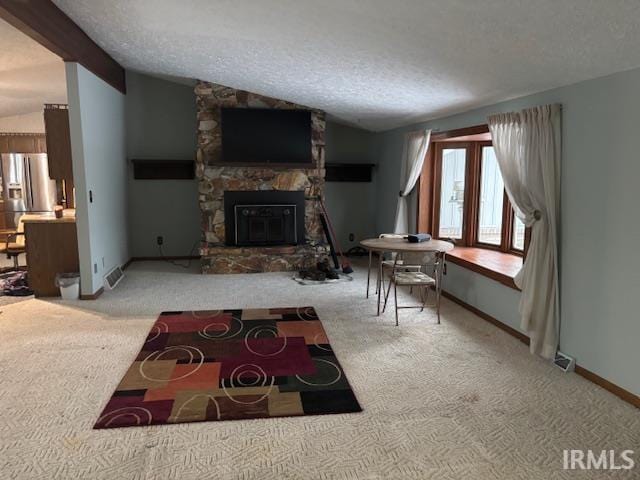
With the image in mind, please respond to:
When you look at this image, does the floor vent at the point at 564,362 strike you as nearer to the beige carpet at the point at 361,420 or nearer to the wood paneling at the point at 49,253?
the beige carpet at the point at 361,420

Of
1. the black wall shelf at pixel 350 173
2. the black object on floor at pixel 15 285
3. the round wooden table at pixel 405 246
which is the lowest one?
the black object on floor at pixel 15 285

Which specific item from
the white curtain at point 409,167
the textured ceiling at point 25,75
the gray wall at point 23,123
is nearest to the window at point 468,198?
the white curtain at point 409,167

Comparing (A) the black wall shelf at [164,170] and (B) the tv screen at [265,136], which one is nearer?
(B) the tv screen at [265,136]

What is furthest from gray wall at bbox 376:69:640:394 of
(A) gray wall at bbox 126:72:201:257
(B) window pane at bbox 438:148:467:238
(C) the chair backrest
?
(A) gray wall at bbox 126:72:201:257

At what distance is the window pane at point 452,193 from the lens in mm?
5387

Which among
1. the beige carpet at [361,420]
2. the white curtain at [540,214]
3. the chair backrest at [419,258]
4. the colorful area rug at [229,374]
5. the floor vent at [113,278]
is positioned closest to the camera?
the beige carpet at [361,420]

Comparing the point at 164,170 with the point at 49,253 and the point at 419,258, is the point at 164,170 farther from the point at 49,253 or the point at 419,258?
the point at 419,258

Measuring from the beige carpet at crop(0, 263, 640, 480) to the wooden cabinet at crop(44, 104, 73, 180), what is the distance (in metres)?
1.68

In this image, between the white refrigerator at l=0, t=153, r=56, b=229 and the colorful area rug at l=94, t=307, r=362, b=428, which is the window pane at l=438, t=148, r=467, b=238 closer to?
the colorful area rug at l=94, t=307, r=362, b=428

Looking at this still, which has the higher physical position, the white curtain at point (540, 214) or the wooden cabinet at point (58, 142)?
the wooden cabinet at point (58, 142)

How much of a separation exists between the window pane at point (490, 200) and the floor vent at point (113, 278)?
4175mm

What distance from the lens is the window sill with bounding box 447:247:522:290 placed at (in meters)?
3.96

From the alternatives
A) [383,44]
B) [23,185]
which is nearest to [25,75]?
[23,185]

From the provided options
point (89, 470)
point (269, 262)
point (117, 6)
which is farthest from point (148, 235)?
point (89, 470)
